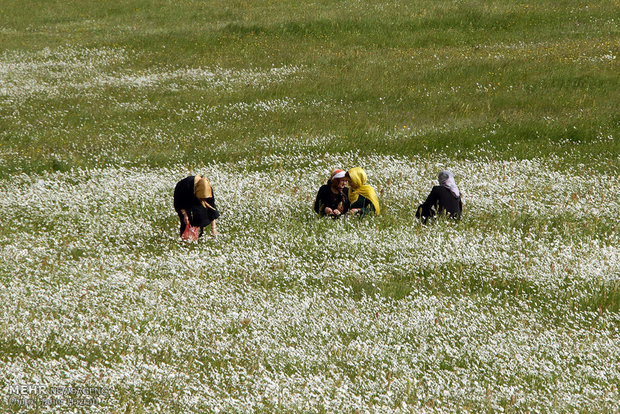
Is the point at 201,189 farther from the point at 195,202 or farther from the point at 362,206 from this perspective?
the point at 362,206

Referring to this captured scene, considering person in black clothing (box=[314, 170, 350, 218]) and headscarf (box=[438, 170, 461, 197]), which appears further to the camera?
person in black clothing (box=[314, 170, 350, 218])

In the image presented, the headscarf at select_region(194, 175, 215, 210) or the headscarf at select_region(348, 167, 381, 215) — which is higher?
the headscarf at select_region(194, 175, 215, 210)

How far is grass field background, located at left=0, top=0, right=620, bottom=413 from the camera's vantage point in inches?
254

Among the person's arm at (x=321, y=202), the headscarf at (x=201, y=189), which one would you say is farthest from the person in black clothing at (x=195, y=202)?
the person's arm at (x=321, y=202)

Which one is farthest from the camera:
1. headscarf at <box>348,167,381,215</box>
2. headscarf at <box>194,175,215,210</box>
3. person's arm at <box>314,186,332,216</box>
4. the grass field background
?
person's arm at <box>314,186,332,216</box>

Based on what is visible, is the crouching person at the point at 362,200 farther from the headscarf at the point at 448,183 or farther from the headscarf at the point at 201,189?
the headscarf at the point at 201,189

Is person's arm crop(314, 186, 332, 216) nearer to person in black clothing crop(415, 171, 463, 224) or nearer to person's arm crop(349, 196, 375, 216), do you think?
person's arm crop(349, 196, 375, 216)

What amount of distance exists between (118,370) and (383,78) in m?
16.4

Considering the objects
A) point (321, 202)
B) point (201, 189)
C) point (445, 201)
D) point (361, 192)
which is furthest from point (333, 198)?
point (201, 189)

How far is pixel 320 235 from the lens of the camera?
10.3 meters

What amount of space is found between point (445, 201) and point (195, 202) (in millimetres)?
4324

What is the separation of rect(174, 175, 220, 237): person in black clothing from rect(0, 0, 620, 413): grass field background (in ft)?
1.47

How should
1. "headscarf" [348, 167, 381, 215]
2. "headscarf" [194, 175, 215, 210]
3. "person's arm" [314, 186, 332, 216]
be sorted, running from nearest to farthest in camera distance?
"headscarf" [194, 175, 215, 210] < "headscarf" [348, 167, 381, 215] < "person's arm" [314, 186, 332, 216]

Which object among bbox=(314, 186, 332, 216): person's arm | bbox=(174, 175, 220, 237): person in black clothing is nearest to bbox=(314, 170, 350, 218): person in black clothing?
bbox=(314, 186, 332, 216): person's arm
